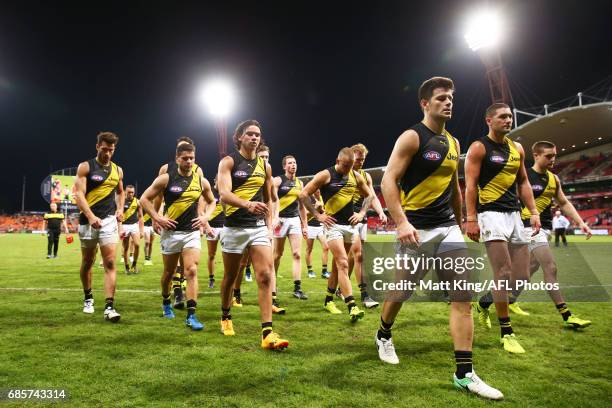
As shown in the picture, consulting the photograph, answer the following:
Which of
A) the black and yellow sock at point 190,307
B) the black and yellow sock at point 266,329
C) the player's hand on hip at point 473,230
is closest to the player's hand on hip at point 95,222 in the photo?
the black and yellow sock at point 190,307

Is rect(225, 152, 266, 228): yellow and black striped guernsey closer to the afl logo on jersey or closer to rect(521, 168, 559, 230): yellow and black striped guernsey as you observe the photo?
the afl logo on jersey

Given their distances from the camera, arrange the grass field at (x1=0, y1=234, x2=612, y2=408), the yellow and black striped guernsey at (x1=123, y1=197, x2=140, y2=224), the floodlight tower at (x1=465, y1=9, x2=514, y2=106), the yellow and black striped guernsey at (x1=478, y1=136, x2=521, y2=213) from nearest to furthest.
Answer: the grass field at (x1=0, y1=234, x2=612, y2=408) < the yellow and black striped guernsey at (x1=478, y1=136, x2=521, y2=213) < the yellow and black striped guernsey at (x1=123, y1=197, x2=140, y2=224) < the floodlight tower at (x1=465, y1=9, x2=514, y2=106)

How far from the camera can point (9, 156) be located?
341ft

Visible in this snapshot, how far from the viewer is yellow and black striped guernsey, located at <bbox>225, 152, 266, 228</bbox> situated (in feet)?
16.1

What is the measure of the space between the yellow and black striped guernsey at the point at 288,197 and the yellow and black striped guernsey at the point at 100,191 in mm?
3390

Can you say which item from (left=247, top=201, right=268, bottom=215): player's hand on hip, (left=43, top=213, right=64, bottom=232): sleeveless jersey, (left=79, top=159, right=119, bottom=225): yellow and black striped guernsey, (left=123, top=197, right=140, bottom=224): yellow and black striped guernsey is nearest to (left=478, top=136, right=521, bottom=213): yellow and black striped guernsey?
(left=247, top=201, right=268, bottom=215): player's hand on hip

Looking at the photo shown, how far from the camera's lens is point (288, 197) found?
9.02m

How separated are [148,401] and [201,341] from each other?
1722 mm

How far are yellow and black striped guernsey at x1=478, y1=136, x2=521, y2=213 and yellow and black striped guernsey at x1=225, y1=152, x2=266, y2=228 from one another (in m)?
2.63

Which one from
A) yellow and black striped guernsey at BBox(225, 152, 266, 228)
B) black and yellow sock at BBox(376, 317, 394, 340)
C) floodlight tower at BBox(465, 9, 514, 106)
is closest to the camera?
black and yellow sock at BBox(376, 317, 394, 340)

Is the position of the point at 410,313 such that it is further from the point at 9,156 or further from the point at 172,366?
the point at 9,156

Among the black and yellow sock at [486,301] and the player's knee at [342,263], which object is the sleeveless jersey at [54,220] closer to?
the player's knee at [342,263]

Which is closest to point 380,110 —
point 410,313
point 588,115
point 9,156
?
point 588,115

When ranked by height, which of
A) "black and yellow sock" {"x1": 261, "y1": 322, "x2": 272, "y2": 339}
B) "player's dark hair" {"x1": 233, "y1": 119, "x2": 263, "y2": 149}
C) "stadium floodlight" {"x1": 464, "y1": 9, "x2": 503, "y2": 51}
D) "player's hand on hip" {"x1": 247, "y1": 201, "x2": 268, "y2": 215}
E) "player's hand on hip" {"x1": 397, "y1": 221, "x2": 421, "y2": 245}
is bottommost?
"black and yellow sock" {"x1": 261, "y1": 322, "x2": 272, "y2": 339}
